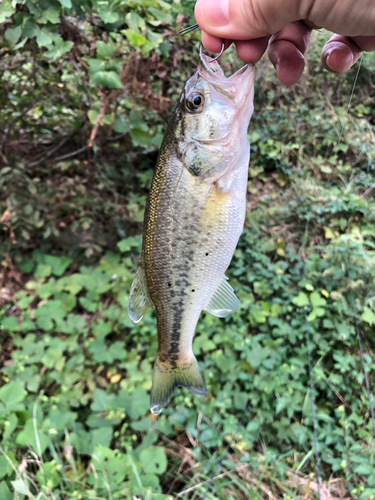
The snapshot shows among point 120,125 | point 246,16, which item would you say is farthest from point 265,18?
point 120,125

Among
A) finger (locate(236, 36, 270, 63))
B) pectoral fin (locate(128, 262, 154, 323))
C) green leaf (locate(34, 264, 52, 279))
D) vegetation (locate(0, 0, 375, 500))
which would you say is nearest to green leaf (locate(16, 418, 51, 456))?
vegetation (locate(0, 0, 375, 500))

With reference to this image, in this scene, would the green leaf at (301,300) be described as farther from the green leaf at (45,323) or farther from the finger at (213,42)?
the green leaf at (45,323)

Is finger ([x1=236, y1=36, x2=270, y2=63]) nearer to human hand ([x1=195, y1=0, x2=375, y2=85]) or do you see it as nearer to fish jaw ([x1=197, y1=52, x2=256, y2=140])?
human hand ([x1=195, y1=0, x2=375, y2=85])

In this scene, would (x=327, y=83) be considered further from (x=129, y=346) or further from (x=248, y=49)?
(x=129, y=346)

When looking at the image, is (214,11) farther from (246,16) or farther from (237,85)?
(237,85)

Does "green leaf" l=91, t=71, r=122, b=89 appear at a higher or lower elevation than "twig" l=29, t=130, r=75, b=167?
higher

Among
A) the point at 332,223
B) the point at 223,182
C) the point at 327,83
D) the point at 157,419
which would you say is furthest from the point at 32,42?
the point at 327,83
